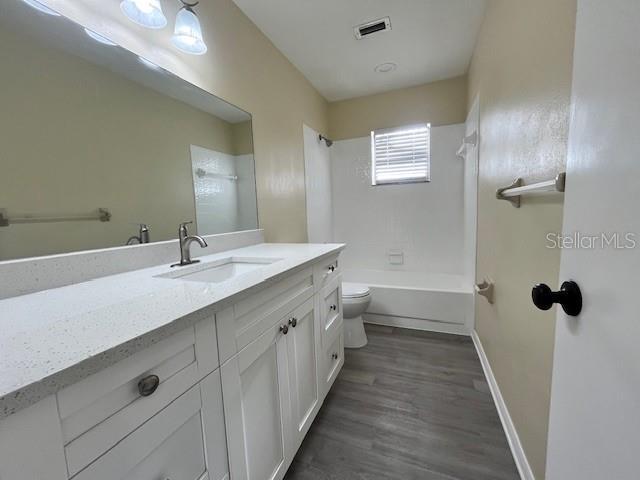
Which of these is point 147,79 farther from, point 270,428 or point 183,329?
point 270,428

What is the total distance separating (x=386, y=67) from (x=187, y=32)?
1800mm

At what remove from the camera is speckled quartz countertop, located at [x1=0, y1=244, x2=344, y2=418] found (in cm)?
39

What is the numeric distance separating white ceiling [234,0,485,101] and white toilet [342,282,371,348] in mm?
1922

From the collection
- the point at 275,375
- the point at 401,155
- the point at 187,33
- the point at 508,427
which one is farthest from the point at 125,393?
the point at 401,155

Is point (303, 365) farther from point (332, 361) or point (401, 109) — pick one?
point (401, 109)

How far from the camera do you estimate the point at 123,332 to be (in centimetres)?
51

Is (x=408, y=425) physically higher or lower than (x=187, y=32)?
lower

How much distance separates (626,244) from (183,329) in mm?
771

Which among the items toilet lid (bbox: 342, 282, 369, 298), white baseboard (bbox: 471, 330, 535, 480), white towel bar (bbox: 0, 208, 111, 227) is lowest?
white baseboard (bbox: 471, 330, 535, 480)

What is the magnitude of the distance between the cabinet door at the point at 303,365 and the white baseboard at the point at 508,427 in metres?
0.87

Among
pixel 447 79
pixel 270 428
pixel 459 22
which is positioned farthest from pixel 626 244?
pixel 447 79

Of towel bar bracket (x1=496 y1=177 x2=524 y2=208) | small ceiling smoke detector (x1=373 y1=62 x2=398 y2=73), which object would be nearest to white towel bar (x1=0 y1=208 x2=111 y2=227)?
towel bar bracket (x1=496 y1=177 x2=524 y2=208)

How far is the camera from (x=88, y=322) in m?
0.57

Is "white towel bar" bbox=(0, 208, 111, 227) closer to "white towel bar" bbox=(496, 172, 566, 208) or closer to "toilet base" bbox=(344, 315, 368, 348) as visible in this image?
"white towel bar" bbox=(496, 172, 566, 208)
